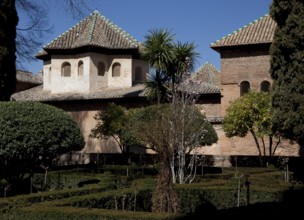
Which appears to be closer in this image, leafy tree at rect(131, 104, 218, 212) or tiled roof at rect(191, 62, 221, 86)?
leafy tree at rect(131, 104, 218, 212)

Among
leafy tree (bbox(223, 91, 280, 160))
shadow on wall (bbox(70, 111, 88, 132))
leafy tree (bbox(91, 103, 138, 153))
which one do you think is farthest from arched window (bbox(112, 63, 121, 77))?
leafy tree (bbox(223, 91, 280, 160))

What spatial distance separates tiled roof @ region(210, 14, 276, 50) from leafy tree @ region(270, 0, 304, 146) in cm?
960

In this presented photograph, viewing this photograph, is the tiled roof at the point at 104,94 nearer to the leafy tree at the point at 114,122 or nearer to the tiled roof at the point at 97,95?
the tiled roof at the point at 97,95

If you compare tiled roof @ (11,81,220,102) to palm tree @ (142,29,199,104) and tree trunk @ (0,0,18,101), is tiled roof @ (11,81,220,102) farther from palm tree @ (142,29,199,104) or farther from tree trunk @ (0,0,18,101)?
tree trunk @ (0,0,18,101)

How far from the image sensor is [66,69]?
36062mm

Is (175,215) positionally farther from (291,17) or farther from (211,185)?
(291,17)

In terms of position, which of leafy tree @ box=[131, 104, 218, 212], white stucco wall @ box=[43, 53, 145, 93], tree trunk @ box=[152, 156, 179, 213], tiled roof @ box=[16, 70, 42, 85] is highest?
tiled roof @ box=[16, 70, 42, 85]

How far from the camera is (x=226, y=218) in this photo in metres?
7.61

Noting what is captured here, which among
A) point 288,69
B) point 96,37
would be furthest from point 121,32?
point 288,69

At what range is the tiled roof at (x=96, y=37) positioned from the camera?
34750 millimetres

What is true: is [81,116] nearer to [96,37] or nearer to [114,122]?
[96,37]

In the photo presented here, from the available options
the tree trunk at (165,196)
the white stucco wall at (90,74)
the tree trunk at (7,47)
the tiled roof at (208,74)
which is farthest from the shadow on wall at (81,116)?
the tree trunk at (165,196)

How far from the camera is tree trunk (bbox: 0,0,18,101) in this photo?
17547mm

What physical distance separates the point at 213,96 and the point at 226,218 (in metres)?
24.5
